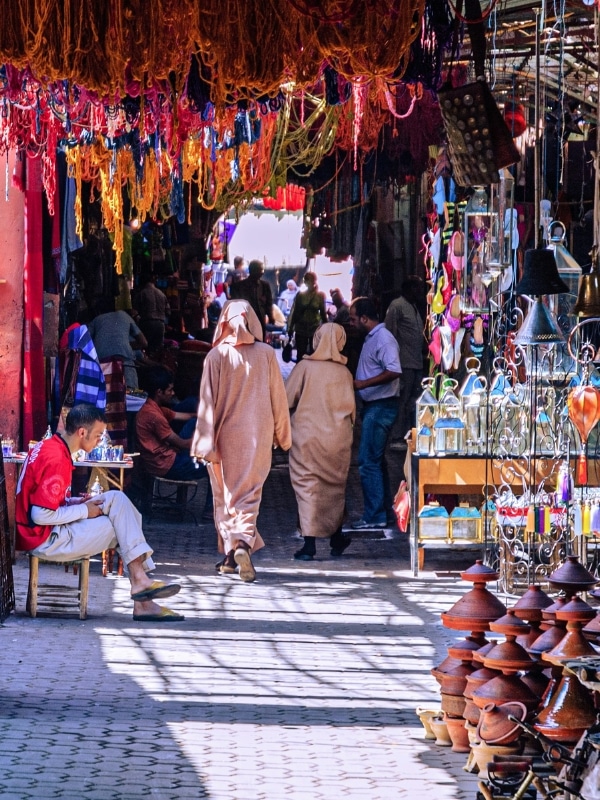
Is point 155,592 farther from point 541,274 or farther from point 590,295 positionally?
point 590,295

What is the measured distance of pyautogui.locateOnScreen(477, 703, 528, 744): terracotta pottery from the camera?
491 centimetres

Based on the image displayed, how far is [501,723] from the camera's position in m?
4.94

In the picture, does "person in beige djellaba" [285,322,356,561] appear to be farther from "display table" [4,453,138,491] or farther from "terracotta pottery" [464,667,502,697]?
"terracotta pottery" [464,667,502,697]

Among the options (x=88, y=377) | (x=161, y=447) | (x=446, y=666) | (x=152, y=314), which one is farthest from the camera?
(x=152, y=314)

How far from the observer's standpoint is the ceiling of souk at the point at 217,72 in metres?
5.75

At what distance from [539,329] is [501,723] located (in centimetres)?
257

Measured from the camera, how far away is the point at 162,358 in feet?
51.1

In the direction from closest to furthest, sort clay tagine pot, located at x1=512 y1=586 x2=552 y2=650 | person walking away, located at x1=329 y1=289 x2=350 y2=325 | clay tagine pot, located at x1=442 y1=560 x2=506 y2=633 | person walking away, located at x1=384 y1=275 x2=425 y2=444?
clay tagine pot, located at x1=512 y1=586 x2=552 y2=650 → clay tagine pot, located at x1=442 y1=560 x2=506 y2=633 → person walking away, located at x1=384 y1=275 x2=425 y2=444 → person walking away, located at x1=329 y1=289 x2=350 y2=325

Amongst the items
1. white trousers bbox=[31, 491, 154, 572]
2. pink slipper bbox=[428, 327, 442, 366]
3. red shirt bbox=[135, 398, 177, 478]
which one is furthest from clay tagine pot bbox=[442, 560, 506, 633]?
red shirt bbox=[135, 398, 177, 478]

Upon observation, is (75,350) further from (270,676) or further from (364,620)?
(270,676)

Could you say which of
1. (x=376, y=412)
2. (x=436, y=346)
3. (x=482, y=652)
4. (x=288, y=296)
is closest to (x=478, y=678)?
(x=482, y=652)

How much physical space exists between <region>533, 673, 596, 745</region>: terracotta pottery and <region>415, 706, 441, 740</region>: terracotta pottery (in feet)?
3.02

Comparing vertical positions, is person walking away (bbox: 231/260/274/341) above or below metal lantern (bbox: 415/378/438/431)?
above

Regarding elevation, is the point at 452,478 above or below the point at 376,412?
below
